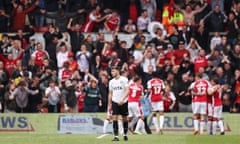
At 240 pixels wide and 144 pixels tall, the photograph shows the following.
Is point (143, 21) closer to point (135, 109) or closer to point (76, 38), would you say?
point (76, 38)

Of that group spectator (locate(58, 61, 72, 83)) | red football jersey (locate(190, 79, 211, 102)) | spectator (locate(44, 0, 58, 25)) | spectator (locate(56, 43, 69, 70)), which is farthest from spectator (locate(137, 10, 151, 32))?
red football jersey (locate(190, 79, 211, 102))

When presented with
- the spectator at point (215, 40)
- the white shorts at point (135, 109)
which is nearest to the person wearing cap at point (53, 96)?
the white shorts at point (135, 109)

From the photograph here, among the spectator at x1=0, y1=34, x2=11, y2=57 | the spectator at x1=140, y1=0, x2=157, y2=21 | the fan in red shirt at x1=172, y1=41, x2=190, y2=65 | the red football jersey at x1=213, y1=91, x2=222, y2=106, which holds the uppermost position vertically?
the spectator at x1=140, y1=0, x2=157, y2=21

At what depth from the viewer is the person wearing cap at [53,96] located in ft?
113

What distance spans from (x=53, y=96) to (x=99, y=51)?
2.84 metres

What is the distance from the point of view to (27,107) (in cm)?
3500

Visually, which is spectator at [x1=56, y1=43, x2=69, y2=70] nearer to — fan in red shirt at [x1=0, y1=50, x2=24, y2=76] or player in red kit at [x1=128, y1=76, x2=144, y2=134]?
fan in red shirt at [x1=0, y1=50, x2=24, y2=76]

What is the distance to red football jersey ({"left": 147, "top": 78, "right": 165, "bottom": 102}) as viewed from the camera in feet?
A: 106

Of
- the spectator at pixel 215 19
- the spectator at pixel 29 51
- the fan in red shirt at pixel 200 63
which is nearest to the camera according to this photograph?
the fan in red shirt at pixel 200 63

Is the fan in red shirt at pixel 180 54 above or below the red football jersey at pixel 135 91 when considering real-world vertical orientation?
above

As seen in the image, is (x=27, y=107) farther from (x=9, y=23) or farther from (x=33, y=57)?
(x=9, y=23)

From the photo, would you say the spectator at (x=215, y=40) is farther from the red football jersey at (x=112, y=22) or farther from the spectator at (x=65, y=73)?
the spectator at (x=65, y=73)

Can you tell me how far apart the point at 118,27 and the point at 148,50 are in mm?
3001

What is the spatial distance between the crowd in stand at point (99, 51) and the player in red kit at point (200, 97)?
109 inches
